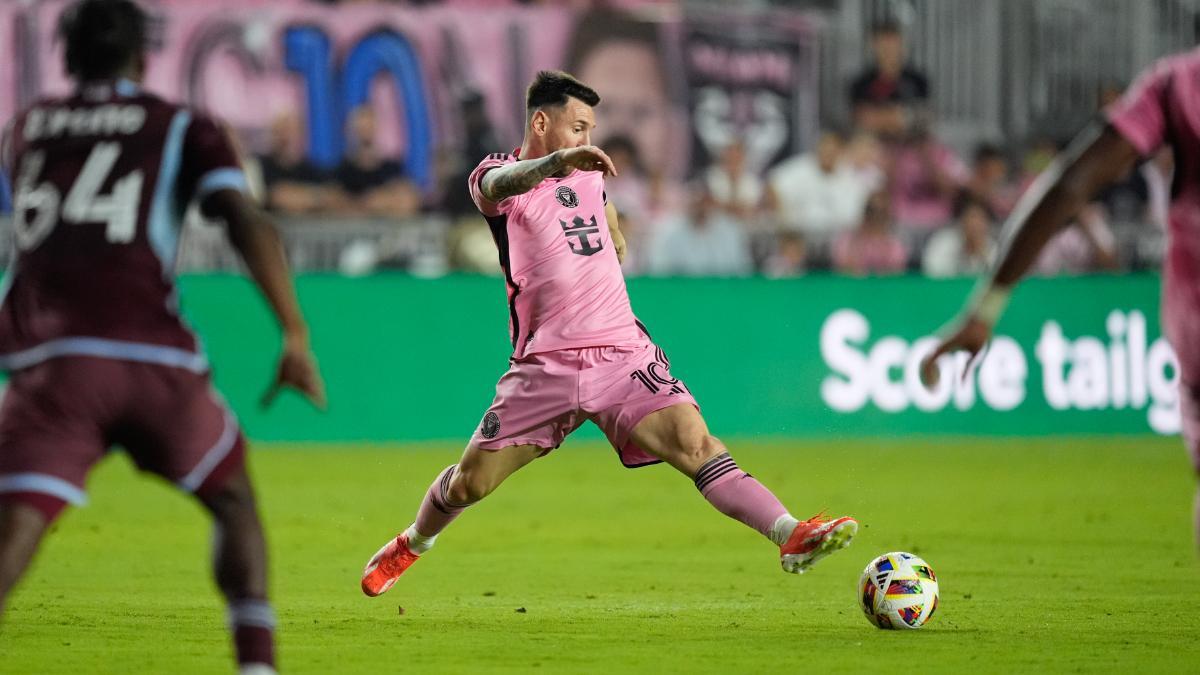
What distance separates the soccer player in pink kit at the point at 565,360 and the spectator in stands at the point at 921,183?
14092 millimetres

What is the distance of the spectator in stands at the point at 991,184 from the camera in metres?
21.8

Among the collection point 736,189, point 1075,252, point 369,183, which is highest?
point 369,183

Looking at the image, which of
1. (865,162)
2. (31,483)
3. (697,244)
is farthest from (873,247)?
(31,483)

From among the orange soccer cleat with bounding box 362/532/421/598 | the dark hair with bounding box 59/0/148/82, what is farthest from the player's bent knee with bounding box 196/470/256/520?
the orange soccer cleat with bounding box 362/532/421/598

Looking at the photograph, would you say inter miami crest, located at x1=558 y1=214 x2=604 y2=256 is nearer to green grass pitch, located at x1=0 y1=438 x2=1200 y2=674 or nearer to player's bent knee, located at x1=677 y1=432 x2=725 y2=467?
player's bent knee, located at x1=677 y1=432 x2=725 y2=467

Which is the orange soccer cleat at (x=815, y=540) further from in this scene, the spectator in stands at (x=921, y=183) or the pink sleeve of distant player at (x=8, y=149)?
the spectator in stands at (x=921, y=183)

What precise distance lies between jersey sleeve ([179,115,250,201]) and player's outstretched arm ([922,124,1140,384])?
2.03m

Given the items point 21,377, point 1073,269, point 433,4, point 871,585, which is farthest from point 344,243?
point 21,377

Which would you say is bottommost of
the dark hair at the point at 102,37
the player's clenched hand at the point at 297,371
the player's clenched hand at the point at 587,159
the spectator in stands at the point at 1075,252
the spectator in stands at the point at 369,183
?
the spectator in stands at the point at 1075,252

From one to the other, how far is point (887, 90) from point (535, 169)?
618 inches

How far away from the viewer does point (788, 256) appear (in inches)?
810

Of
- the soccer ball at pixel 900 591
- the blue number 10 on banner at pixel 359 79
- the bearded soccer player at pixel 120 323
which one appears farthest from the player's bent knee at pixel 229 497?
the blue number 10 on banner at pixel 359 79

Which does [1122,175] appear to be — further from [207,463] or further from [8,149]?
[8,149]

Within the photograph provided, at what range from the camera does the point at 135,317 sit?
17.4ft
